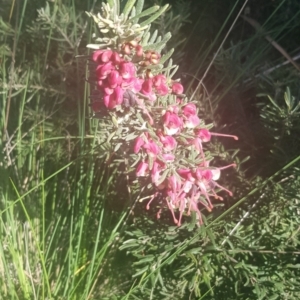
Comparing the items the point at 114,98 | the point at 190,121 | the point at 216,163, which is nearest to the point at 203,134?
the point at 190,121

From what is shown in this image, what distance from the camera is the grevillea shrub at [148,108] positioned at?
680 mm

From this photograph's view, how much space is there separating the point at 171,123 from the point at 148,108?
48mm

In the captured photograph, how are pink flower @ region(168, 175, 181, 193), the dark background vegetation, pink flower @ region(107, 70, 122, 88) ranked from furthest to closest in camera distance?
the dark background vegetation
pink flower @ region(168, 175, 181, 193)
pink flower @ region(107, 70, 122, 88)

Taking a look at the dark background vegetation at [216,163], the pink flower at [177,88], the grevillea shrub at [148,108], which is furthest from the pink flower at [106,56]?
the dark background vegetation at [216,163]

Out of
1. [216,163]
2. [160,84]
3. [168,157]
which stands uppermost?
[160,84]

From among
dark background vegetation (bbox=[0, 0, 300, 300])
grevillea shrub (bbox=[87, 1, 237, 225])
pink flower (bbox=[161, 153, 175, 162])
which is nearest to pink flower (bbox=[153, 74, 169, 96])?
grevillea shrub (bbox=[87, 1, 237, 225])

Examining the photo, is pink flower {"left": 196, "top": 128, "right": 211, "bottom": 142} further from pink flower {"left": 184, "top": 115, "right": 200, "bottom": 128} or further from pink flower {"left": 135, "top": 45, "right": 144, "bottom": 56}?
pink flower {"left": 135, "top": 45, "right": 144, "bottom": 56}

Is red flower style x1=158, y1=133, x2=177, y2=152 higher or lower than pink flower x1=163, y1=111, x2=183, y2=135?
lower

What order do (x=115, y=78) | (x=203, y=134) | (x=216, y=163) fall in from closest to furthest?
1. (x=115, y=78)
2. (x=203, y=134)
3. (x=216, y=163)

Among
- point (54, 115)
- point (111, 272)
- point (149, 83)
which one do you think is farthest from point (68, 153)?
point (149, 83)

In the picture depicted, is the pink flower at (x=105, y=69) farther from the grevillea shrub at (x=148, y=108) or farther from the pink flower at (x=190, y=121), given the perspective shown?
the pink flower at (x=190, y=121)

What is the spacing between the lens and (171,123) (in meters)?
0.72

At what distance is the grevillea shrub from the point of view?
680 millimetres

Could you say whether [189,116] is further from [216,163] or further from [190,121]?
[216,163]
